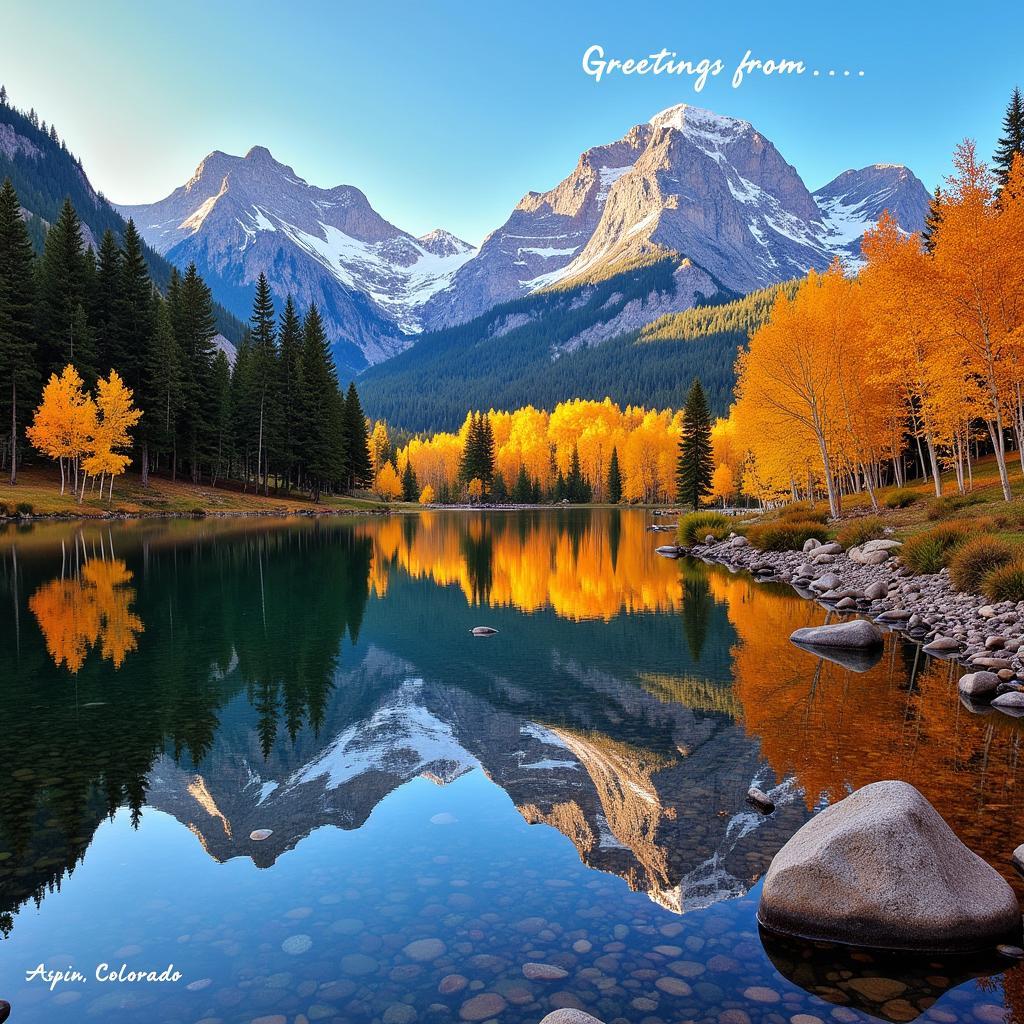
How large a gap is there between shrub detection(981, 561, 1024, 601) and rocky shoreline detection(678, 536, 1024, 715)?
272 millimetres

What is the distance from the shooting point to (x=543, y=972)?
18.2 feet

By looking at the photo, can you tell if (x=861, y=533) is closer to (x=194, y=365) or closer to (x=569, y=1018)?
(x=569, y=1018)

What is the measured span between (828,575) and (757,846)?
837 inches

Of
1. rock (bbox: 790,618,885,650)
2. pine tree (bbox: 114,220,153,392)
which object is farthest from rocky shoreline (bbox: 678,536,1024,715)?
pine tree (bbox: 114,220,153,392)

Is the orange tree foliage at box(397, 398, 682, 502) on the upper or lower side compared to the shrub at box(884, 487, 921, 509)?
upper

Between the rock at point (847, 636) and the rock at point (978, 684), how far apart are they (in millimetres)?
3540

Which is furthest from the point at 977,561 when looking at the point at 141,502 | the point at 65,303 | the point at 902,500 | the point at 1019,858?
the point at 65,303

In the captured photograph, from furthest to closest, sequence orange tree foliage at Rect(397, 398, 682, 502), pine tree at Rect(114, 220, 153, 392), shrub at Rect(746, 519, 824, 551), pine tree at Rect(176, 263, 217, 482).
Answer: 1. orange tree foliage at Rect(397, 398, 682, 502)
2. pine tree at Rect(176, 263, 217, 482)
3. pine tree at Rect(114, 220, 153, 392)
4. shrub at Rect(746, 519, 824, 551)

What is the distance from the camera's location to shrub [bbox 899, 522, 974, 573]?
2205 cm

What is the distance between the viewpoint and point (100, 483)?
63.3 metres

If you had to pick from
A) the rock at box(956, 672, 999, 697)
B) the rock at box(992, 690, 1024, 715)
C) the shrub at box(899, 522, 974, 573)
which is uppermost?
the shrub at box(899, 522, 974, 573)

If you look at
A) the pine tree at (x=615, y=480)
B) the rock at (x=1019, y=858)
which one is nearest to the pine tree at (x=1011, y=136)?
the rock at (x=1019, y=858)

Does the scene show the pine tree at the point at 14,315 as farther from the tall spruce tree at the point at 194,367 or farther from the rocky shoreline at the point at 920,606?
the rocky shoreline at the point at 920,606

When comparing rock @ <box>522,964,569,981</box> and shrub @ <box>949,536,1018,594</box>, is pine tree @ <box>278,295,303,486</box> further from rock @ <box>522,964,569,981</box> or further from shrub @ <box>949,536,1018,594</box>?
rock @ <box>522,964,569,981</box>
